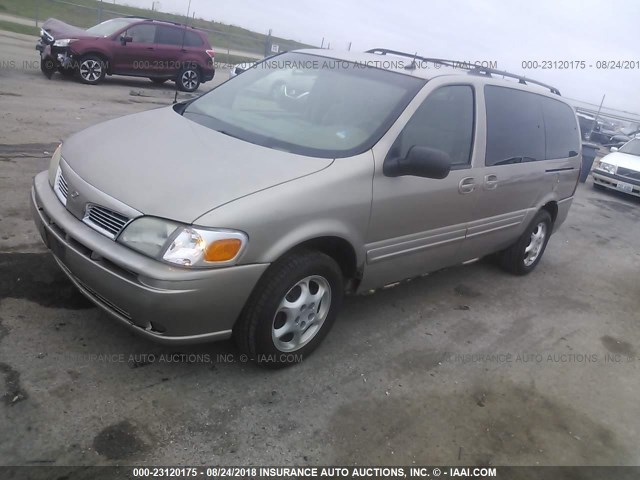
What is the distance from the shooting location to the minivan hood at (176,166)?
273cm

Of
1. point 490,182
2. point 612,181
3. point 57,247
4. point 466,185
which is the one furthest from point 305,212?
point 612,181

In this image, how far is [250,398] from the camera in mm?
2996

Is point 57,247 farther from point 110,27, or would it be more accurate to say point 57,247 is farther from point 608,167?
point 110,27

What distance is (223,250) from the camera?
8.74 ft

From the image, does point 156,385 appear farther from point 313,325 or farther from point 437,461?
point 437,461

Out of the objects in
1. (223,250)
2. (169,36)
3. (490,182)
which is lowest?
(223,250)

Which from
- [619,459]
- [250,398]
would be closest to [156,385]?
[250,398]

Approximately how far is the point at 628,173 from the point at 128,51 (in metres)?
11.7

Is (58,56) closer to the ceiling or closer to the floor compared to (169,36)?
closer to the floor

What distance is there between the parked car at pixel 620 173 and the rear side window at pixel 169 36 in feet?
35.3

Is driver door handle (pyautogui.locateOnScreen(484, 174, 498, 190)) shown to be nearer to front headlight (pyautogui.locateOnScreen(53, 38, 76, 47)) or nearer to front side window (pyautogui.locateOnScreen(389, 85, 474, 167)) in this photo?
front side window (pyautogui.locateOnScreen(389, 85, 474, 167))

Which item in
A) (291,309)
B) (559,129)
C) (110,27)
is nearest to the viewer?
(291,309)

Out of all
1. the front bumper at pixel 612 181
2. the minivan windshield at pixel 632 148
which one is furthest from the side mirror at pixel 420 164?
the minivan windshield at pixel 632 148

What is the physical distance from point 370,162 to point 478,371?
161cm
